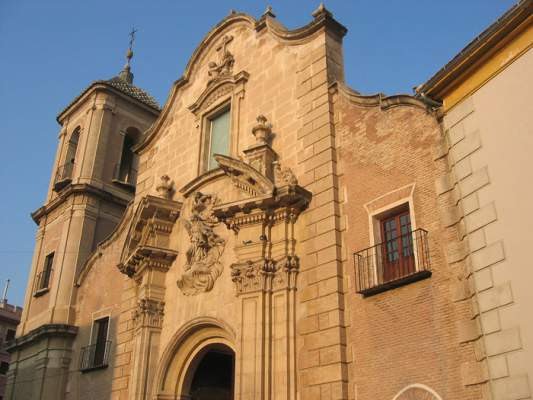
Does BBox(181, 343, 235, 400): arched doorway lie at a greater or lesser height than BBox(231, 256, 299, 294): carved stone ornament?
lesser

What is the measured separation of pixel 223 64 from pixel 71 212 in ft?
28.5

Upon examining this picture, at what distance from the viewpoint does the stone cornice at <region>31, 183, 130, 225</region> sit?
72.7ft

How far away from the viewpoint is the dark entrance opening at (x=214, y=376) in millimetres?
15238

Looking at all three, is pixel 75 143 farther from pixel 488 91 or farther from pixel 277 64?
pixel 488 91

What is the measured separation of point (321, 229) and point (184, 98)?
330 inches

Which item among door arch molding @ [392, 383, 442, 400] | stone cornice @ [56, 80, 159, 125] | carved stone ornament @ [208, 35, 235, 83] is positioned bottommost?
door arch molding @ [392, 383, 442, 400]

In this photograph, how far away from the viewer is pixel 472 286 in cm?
893

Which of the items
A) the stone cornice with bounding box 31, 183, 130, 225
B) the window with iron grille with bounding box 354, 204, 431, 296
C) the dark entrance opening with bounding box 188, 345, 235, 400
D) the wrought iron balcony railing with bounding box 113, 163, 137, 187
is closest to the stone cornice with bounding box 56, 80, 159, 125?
the wrought iron balcony railing with bounding box 113, 163, 137, 187

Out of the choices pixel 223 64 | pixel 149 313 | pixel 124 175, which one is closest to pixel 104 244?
pixel 149 313

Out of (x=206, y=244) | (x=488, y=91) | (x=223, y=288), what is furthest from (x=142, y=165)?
(x=488, y=91)

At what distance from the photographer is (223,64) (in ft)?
56.2

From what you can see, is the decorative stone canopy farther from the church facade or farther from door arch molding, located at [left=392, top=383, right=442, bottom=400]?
door arch molding, located at [left=392, top=383, right=442, bottom=400]

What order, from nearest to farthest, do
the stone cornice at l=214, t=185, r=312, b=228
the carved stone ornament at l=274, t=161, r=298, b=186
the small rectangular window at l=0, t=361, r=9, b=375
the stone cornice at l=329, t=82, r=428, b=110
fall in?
the stone cornice at l=329, t=82, r=428, b=110 < the stone cornice at l=214, t=185, r=312, b=228 < the carved stone ornament at l=274, t=161, r=298, b=186 < the small rectangular window at l=0, t=361, r=9, b=375

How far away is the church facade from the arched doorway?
55 mm
